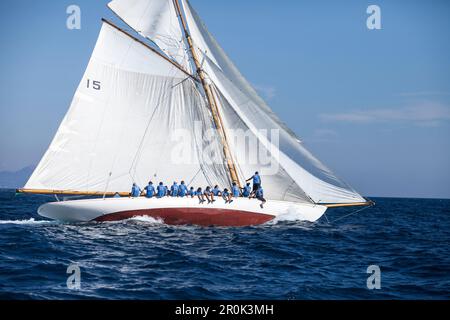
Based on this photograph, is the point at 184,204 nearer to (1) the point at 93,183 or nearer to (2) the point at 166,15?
(1) the point at 93,183

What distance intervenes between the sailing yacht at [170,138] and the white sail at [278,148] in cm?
6

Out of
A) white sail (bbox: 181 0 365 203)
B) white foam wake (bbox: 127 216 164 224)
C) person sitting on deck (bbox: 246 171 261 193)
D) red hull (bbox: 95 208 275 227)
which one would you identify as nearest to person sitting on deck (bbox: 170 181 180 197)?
red hull (bbox: 95 208 275 227)

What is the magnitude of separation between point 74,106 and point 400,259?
19885 mm

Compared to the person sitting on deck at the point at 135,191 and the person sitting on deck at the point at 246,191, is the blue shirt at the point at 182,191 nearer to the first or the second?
the person sitting on deck at the point at 135,191

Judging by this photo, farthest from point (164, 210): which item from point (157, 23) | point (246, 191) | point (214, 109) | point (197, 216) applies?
point (157, 23)

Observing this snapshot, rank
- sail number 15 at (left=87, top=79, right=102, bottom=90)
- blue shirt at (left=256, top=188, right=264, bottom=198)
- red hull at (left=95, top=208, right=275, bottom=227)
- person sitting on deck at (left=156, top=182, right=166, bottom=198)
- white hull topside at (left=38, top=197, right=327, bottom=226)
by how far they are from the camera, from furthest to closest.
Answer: sail number 15 at (left=87, top=79, right=102, bottom=90), blue shirt at (left=256, top=188, right=264, bottom=198), person sitting on deck at (left=156, top=182, right=166, bottom=198), red hull at (left=95, top=208, right=275, bottom=227), white hull topside at (left=38, top=197, right=327, bottom=226)

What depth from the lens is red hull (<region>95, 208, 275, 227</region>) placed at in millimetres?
28266

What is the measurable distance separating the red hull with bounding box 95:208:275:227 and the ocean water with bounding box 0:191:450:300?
489 mm

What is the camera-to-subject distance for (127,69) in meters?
31.5

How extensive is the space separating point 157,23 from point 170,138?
27.3 ft

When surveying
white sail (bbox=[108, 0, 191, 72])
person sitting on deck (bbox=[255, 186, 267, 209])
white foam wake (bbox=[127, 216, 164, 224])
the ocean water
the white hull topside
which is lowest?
the ocean water

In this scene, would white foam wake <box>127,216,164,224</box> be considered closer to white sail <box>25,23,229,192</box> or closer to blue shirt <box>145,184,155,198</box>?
blue shirt <box>145,184,155,198</box>

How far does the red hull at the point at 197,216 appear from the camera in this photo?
92.7 feet

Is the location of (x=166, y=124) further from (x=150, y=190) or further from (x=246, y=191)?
(x=246, y=191)
